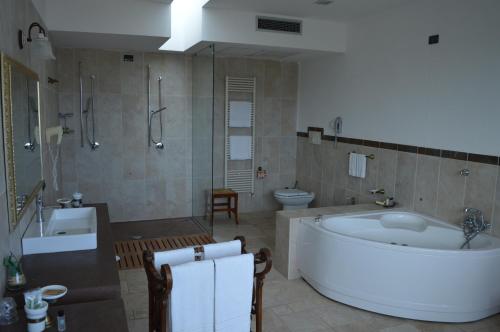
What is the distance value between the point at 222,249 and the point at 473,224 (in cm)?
232

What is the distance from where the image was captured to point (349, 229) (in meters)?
3.98

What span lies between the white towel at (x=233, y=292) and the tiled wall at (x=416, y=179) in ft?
7.48

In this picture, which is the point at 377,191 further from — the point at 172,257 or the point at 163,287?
the point at 163,287

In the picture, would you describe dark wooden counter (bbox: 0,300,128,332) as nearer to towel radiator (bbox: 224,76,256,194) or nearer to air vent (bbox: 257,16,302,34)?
air vent (bbox: 257,16,302,34)

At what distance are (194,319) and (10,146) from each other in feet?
4.17

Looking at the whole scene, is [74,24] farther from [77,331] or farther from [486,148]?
[486,148]

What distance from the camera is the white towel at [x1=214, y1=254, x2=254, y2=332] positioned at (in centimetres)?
208

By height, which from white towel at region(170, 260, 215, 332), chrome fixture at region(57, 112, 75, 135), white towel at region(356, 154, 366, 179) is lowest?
white towel at region(170, 260, 215, 332)

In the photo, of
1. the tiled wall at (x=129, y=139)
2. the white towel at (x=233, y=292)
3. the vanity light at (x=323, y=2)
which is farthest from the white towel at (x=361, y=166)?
the white towel at (x=233, y=292)

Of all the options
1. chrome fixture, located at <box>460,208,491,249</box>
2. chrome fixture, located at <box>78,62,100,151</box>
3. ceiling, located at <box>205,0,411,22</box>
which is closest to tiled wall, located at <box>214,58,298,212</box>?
ceiling, located at <box>205,0,411,22</box>

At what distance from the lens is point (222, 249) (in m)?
2.26

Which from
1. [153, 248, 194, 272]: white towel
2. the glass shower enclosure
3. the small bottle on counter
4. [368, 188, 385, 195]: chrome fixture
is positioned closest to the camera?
the small bottle on counter

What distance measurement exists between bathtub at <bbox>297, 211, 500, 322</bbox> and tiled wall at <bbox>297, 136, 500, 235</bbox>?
A: 245mm

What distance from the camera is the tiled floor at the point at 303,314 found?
3.08 meters
